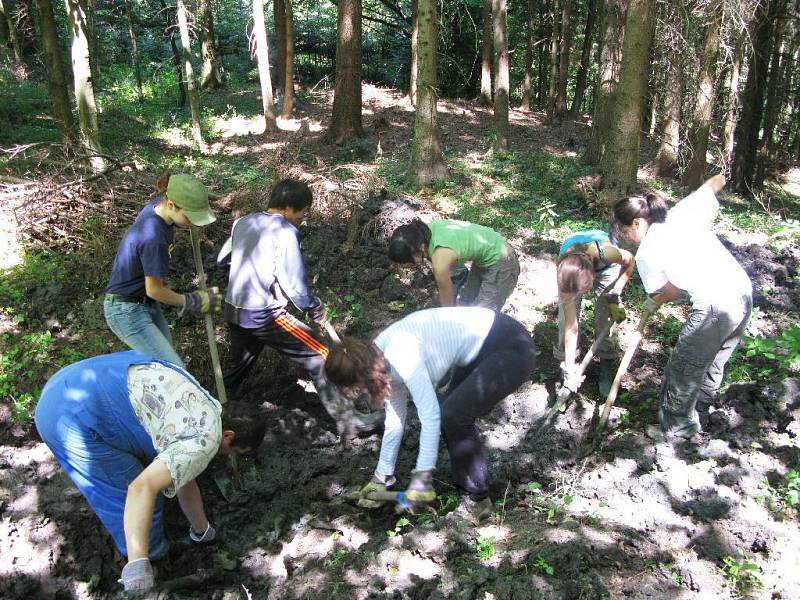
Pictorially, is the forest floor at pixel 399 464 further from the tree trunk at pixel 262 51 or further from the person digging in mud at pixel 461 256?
the tree trunk at pixel 262 51

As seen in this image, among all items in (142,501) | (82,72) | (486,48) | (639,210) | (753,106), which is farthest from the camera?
(486,48)

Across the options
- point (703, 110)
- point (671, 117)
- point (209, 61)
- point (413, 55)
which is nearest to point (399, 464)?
point (703, 110)

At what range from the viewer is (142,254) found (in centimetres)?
315

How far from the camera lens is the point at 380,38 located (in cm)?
2052

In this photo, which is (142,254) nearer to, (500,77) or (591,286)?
(591,286)

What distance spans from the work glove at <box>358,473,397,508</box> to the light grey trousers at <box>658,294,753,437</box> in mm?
1953

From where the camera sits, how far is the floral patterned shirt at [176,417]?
2.27 m

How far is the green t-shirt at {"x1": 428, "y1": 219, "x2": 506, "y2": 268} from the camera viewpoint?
3641 millimetres

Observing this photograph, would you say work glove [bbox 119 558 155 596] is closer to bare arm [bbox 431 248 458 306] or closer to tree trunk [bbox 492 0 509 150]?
bare arm [bbox 431 248 458 306]

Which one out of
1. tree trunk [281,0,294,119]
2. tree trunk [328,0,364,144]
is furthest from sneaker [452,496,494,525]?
tree trunk [281,0,294,119]

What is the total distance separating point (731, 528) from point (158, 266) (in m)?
3.37

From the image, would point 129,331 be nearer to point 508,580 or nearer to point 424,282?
point 508,580

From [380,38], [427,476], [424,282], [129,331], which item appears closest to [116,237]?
[129,331]

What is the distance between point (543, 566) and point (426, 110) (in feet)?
21.1
